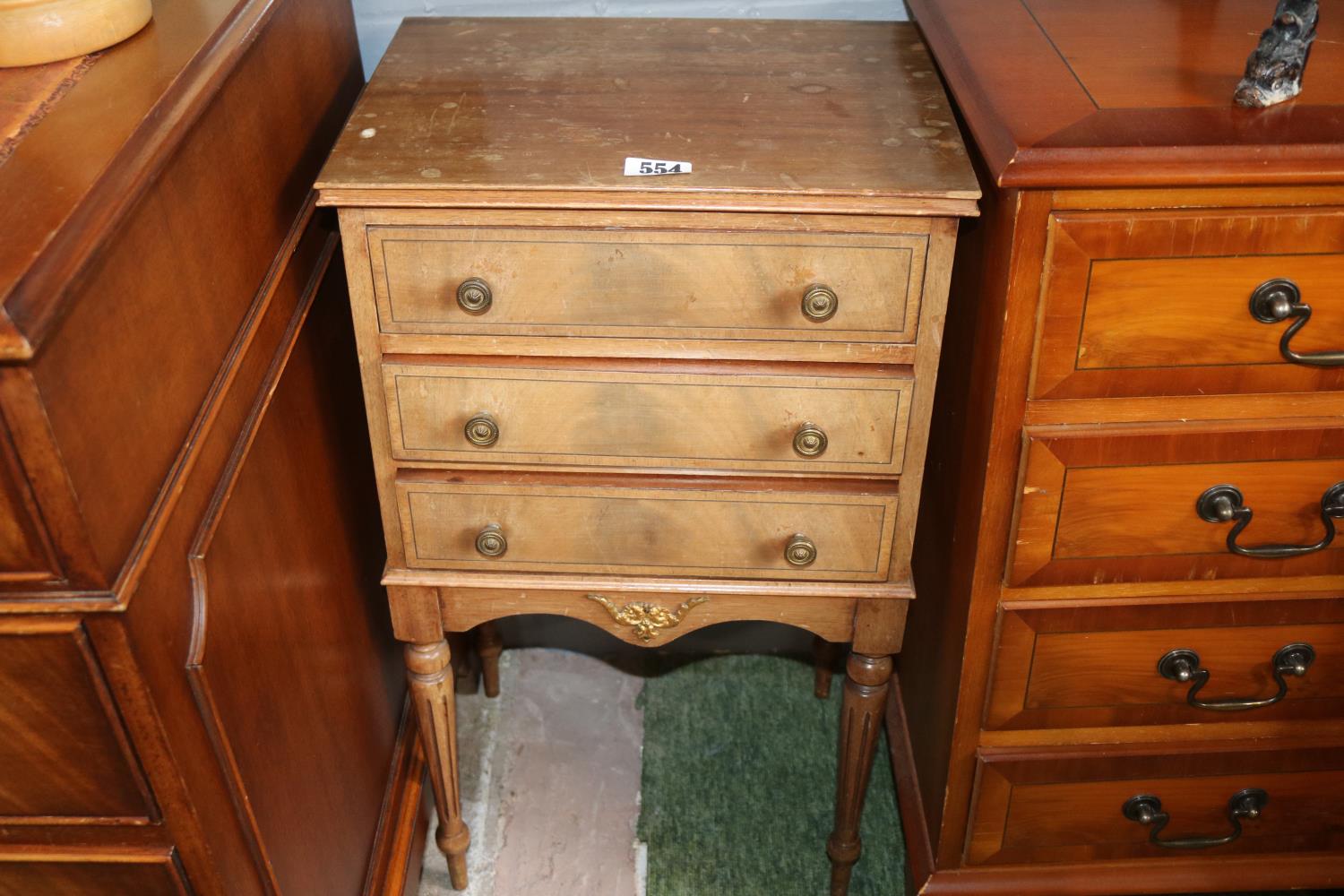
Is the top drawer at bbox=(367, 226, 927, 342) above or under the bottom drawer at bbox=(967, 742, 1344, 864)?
above

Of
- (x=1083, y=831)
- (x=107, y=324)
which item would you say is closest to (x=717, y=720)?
(x=1083, y=831)

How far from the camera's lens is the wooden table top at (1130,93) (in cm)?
93

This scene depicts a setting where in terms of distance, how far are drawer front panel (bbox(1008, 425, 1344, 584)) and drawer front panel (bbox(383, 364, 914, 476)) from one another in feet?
0.45

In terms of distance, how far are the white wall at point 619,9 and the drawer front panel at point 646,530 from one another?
2.00ft

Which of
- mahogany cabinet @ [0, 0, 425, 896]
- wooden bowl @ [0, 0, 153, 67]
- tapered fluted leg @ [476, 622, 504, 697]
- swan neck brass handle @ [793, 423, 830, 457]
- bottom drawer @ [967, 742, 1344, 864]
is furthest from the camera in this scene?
tapered fluted leg @ [476, 622, 504, 697]

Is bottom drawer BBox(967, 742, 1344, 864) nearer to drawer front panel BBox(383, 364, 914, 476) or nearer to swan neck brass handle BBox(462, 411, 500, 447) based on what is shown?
drawer front panel BBox(383, 364, 914, 476)

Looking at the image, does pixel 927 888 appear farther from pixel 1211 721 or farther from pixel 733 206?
pixel 733 206

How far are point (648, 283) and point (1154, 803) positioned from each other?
2.58ft

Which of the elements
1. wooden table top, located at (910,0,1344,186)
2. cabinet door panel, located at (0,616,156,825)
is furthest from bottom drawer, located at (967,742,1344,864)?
cabinet door panel, located at (0,616,156,825)

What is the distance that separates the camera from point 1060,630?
3.91ft

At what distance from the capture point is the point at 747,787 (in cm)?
164

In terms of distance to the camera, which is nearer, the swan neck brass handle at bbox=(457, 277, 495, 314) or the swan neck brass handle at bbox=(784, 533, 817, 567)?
the swan neck brass handle at bbox=(457, 277, 495, 314)

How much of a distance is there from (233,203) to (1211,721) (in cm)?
106

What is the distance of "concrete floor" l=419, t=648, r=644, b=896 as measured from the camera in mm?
1538
